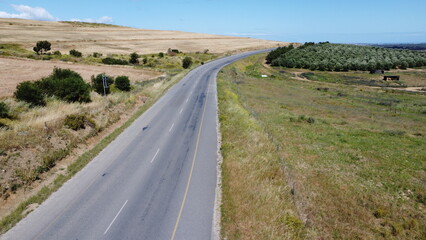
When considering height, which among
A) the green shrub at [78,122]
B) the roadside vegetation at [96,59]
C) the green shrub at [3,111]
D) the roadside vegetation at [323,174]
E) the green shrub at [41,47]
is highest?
the green shrub at [41,47]

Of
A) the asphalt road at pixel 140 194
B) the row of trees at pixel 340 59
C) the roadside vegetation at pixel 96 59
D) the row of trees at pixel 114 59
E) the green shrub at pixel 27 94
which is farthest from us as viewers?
the row of trees at pixel 340 59

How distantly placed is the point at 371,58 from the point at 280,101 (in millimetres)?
76108

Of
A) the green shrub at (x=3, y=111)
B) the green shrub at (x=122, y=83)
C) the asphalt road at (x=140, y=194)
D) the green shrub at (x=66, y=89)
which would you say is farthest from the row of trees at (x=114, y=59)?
the asphalt road at (x=140, y=194)

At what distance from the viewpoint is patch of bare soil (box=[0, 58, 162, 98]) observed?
47.3 metres

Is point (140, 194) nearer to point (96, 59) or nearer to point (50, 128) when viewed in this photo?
point (50, 128)

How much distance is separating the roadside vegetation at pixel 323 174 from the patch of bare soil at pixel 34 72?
3058 centimetres

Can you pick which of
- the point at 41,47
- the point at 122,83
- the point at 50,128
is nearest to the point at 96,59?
the point at 41,47

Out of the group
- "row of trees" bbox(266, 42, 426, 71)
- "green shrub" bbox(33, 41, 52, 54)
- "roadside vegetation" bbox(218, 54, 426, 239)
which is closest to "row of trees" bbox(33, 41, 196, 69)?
"green shrub" bbox(33, 41, 52, 54)

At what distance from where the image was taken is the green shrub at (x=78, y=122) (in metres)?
24.2

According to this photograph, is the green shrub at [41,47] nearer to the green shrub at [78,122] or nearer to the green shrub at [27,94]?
the green shrub at [27,94]

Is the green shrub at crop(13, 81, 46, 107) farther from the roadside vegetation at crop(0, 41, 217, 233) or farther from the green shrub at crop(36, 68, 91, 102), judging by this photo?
the green shrub at crop(36, 68, 91, 102)

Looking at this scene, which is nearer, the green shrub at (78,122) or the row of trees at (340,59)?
the green shrub at (78,122)

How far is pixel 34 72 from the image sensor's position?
56094 millimetres

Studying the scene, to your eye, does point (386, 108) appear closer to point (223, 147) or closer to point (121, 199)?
point (223, 147)
